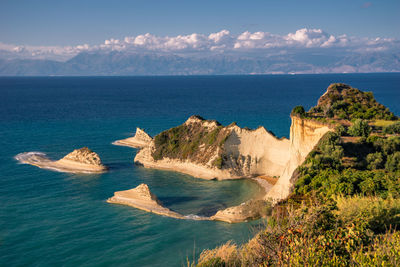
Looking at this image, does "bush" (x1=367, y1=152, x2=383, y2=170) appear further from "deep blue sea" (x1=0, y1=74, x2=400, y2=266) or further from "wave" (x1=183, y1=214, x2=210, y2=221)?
"wave" (x1=183, y1=214, x2=210, y2=221)

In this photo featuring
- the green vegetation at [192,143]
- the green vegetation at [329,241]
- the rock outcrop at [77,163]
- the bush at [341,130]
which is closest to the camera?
the green vegetation at [329,241]

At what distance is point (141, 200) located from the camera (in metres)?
40.1

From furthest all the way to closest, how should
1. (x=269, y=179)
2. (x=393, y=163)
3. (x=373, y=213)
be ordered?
(x=269, y=179)
(x=393, y=163)
(x=373, y=213)

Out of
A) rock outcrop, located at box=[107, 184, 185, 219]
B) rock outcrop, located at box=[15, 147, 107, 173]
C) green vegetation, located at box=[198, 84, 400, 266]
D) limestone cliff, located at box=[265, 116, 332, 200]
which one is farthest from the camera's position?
rock outcrop, located at box=[15, 147, 107, 173]

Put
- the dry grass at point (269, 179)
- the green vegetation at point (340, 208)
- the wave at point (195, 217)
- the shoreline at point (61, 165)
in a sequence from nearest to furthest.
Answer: the green vegetation at point (340, 208) → the wave at point (195, 217) → the dry grass at point (269, 179) → the shoreline at point (61, 165)

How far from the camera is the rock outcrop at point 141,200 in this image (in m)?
38.6

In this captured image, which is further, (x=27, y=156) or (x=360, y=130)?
(x=27, y=156)

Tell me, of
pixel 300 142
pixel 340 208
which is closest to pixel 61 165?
pixel 300 142

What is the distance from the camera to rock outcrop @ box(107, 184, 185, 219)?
3856 centimetres

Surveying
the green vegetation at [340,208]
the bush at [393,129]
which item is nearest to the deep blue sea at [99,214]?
the green vegetation at [340,208]

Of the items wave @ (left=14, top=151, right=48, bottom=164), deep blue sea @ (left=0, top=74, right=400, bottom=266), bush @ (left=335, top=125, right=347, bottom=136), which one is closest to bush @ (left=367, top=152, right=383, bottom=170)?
bush @ (left=335, top=125, right=347, bottom=136)

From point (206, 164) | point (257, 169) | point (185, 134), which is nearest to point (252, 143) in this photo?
point (257, 169)

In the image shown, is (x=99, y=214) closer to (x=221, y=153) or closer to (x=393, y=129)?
(x=221, y=153)

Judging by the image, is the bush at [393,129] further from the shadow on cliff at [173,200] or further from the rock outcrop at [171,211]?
the shadow on cliff at [173,200]
